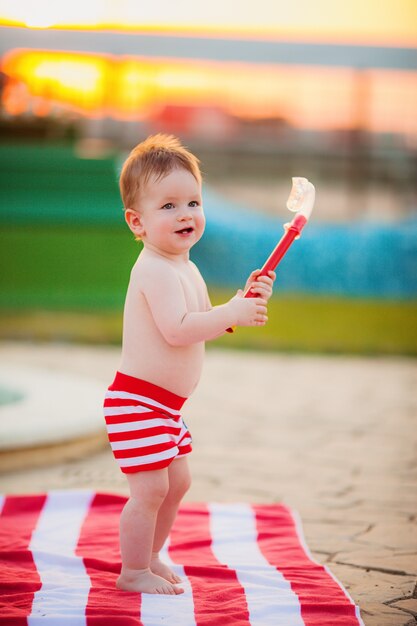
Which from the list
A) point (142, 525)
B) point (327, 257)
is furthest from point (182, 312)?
point (327, 257)

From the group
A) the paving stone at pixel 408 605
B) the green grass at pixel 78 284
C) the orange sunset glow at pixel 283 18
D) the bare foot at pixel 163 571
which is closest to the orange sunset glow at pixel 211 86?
the orange sunset glow at pixel 283 18

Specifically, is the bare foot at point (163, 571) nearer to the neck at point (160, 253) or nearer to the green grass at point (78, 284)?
the neck at point (160, 253)

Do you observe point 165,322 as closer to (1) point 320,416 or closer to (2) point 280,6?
(1) point 320,416

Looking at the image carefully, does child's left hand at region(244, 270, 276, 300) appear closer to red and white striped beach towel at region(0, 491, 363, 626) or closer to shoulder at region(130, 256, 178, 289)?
shoulder at region(130, 256, 178, 289)

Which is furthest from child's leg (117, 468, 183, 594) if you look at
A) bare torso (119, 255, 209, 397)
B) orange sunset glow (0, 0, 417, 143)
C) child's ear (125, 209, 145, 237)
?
orange sunset glow (0, 0, 417, 143)

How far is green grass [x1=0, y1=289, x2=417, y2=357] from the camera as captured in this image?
247 inches

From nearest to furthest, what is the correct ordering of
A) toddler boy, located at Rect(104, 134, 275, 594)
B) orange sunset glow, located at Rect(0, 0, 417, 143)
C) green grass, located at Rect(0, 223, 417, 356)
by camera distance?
1. toddler boy, located at Rect(104, 134, 275, 594)
2. orange sunset glow, located at Rect(0, 0, 417, 143)
3. green grass, located at Rect(0, 223, 417, 356)

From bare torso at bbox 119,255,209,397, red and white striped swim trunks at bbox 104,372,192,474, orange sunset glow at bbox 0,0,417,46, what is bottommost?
red and white striped swim trunks at bbox 104,372,192,474

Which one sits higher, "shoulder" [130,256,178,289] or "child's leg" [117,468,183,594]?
"shoulder" [130,256,178,289]

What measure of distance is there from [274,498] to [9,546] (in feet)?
3.29

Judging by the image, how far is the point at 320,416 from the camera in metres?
4.30

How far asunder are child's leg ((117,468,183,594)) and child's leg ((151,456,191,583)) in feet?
0.33

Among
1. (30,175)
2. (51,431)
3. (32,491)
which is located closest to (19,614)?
(32,491)

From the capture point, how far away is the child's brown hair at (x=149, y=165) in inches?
81.7
